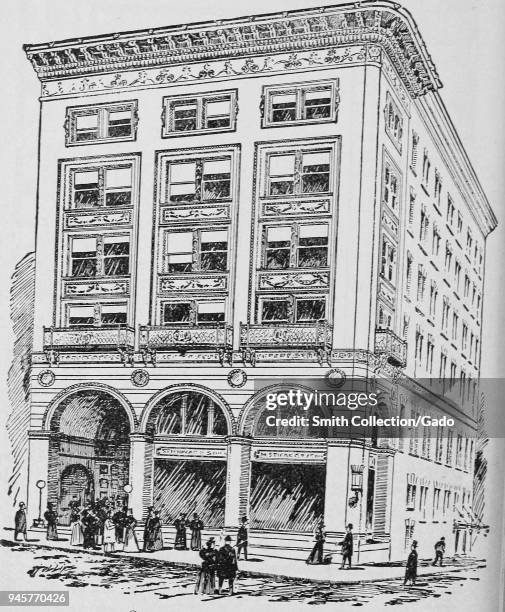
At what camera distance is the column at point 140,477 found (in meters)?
5.22

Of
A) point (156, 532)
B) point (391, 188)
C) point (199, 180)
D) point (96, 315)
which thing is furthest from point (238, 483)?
point (391, 188)

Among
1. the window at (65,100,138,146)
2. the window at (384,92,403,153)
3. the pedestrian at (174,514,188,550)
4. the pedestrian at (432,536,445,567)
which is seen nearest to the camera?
the pedestrian at (432,536,445,567)

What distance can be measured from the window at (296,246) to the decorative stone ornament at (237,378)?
0.57 m

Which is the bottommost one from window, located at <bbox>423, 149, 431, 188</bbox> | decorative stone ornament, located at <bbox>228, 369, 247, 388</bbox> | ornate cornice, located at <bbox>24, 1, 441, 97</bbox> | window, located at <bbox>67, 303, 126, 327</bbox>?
decorative stone ornament, located at <bbox>228, 369, 247, 388</bbox>

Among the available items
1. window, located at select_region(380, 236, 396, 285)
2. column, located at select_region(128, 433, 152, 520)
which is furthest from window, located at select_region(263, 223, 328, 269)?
column, located at select_region(128, 433, 152, 520)

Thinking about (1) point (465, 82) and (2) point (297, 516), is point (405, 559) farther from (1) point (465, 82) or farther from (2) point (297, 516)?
(1) point (465, 82)

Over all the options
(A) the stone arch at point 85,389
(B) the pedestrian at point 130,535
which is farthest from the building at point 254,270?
(B) the pedestrian at point 130,535

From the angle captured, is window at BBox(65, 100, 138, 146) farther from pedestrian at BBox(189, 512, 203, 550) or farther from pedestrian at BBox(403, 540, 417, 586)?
pedestrian at BBox(403, 540, 417, 586)

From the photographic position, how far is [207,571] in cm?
508

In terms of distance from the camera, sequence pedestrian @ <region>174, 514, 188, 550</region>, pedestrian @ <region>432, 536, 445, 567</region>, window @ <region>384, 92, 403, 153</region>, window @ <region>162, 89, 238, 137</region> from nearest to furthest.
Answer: pedestrian @ <region>432, 536, 445, 567</region> < window @ <region>384, 92, 403, 153</region> < pedestrian @ <region>174, 514, 188, 550</region> < window @ <region>162, 89, 238, 137</region>

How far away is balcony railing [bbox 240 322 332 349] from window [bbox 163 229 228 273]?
1.22 ft

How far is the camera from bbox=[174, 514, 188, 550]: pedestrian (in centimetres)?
513

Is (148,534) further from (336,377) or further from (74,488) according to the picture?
(336,377)

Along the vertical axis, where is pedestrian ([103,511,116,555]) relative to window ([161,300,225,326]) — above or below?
below
